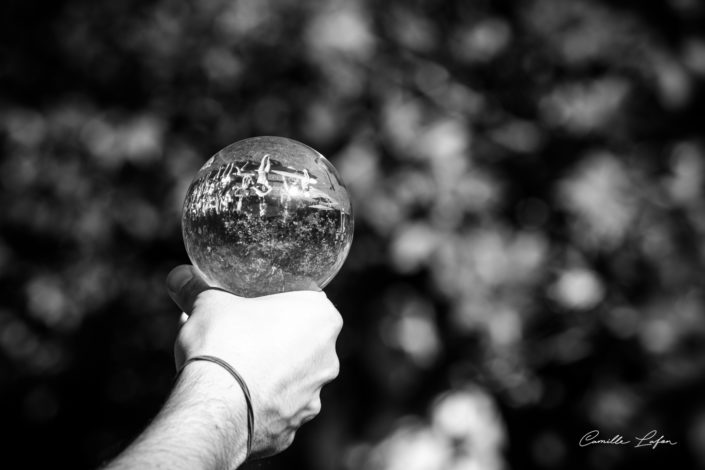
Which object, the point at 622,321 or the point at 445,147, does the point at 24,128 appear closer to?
the point at 445,147

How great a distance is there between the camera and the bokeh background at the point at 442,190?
99.0 inches

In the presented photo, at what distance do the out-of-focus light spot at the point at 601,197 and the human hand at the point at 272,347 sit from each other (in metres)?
1.50

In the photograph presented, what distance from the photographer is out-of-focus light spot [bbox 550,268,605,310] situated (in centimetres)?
262

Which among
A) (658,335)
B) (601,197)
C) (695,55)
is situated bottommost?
(658,335)

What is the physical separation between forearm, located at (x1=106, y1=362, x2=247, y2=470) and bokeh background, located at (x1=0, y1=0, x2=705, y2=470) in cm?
146

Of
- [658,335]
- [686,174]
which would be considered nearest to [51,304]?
[658,335]

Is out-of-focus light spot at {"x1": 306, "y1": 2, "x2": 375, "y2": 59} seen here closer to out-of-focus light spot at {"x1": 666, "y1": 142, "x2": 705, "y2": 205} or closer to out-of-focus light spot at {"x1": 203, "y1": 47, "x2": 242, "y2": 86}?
out-of-focus light spot at {"x1": 203, "y1": 47, "x2": 242, "y2": 86}

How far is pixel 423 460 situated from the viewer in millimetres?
2586

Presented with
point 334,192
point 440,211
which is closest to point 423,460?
point 440,211

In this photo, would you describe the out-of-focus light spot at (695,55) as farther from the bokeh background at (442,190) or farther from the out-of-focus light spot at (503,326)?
the out-of-focus light spot at (503,326)

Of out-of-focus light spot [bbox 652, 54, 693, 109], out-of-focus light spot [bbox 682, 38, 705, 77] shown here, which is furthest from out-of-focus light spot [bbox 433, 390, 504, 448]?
out-of-focus light spot [bbox 682, 38, 705, 77]

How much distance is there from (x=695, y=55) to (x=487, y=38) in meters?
0.76

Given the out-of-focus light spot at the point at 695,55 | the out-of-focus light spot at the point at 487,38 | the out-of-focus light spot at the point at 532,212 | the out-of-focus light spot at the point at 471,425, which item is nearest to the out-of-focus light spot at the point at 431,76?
the out-of-focus light spot at the point at 487,38

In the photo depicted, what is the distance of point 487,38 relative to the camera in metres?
2.71
